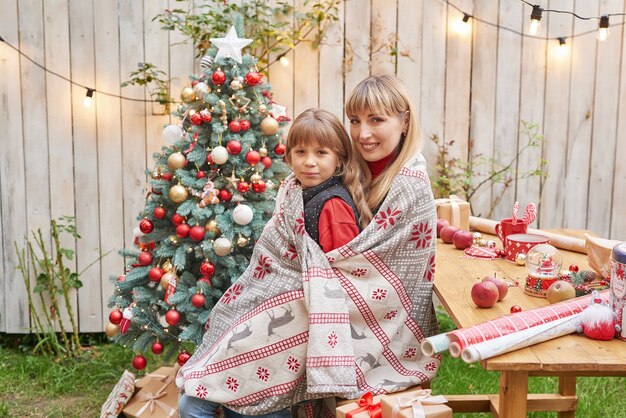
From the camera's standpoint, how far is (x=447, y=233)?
9.51 feet

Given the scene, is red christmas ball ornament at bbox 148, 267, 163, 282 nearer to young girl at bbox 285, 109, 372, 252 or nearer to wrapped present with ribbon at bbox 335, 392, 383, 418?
young girl at bbox 285, 109, 372, 252

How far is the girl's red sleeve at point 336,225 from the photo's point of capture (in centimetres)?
230

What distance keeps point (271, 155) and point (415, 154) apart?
1127 millimetres

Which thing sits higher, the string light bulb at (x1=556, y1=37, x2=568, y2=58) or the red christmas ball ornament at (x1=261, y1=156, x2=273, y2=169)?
the string light bulb at (x1=556, y1=37, x2=568, y2=58)

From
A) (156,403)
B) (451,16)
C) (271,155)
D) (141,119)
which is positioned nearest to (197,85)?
(271,155)

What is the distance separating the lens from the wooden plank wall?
4199mm

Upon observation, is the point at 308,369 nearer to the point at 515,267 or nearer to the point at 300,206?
the point at 300,206

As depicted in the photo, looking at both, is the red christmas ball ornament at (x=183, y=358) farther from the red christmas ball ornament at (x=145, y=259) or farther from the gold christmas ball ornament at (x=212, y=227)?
the gold christmas ball ornament at (x=212, y=227)

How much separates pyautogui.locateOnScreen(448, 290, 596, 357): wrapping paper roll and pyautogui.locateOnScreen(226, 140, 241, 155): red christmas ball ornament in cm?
166

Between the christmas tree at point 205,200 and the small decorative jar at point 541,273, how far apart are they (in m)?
1.40

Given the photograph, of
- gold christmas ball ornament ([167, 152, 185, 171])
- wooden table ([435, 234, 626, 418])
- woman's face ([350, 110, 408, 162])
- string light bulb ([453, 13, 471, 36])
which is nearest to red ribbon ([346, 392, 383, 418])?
wooden table ([435, 234, 626, 418])

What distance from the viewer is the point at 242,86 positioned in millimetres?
3287

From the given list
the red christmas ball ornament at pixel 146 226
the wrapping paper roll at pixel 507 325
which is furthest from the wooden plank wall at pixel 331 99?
the wrapping paper roll at pixel 507 325

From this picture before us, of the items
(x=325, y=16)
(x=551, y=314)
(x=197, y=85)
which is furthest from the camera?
(x=325, y=16)
